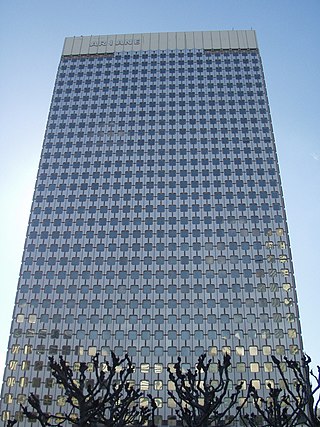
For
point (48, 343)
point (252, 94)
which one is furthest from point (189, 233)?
point (252, 94)

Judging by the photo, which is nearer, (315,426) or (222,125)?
(315,426)

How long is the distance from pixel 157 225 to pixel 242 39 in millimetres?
49979


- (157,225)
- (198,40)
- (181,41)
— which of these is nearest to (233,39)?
(198,40)

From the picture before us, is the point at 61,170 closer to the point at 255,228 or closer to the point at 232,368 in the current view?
the point at 255,228

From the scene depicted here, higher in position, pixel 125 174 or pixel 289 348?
pixel 125 174

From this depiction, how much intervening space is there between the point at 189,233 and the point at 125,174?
1699 cm

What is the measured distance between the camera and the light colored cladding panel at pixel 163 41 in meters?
107

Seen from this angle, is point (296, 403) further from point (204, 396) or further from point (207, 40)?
point (207, 40)

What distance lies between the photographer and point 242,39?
106m

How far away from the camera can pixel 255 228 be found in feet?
264

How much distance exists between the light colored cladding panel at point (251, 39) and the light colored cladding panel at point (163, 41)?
58.4ft

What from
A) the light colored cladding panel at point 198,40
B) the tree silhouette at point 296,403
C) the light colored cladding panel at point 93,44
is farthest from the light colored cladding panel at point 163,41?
the tree silhouette at point 296,403

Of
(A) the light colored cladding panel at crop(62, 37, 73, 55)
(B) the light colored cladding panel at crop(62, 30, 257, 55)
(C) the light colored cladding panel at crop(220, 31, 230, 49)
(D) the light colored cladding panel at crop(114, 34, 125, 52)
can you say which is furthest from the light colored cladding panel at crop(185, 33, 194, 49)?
(A) the light colored cladding panel at crop(62, 37, 73, 55)

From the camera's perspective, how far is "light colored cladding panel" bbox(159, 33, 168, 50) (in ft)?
352
